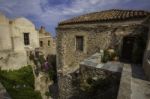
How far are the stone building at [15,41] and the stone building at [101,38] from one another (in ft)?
12.5

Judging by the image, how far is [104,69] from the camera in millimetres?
5555

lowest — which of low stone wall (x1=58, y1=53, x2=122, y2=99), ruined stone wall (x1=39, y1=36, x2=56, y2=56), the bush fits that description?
the bush

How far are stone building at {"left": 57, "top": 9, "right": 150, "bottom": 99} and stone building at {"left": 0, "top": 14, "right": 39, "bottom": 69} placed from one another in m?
3.80

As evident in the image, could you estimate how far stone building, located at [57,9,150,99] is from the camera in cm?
745

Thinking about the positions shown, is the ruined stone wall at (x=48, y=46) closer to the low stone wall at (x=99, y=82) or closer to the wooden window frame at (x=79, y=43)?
the wooden window frame at (x=79, y=43)

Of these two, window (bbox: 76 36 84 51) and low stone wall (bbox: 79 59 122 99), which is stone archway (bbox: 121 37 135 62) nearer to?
low stone wall (bbox: 79 59 122 99)

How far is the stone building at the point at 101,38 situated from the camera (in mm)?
7453

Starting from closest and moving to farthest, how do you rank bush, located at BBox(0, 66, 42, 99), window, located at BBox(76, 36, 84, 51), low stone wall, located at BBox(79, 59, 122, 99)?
low stone wall, located at BBox(79, 59, 122, 99), bush, located at BBox(0, 66, 42, 99), window, located at BBox(76, 36, 84, 51)

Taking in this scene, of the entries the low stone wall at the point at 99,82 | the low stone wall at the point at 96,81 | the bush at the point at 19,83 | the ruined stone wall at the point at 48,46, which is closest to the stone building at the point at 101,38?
the low stone wall at the point at 96,81

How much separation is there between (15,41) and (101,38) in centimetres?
843

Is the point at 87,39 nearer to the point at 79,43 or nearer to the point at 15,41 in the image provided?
the point at 79,43

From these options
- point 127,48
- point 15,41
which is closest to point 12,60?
point 15,41

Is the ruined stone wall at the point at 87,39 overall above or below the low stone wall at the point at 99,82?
above

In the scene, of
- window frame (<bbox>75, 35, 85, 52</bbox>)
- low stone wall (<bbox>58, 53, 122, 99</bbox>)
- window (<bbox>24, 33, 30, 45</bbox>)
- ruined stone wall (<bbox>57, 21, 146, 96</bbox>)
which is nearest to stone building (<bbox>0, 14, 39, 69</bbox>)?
window (<bbox>24, 33, 30, 45</bbox>)
